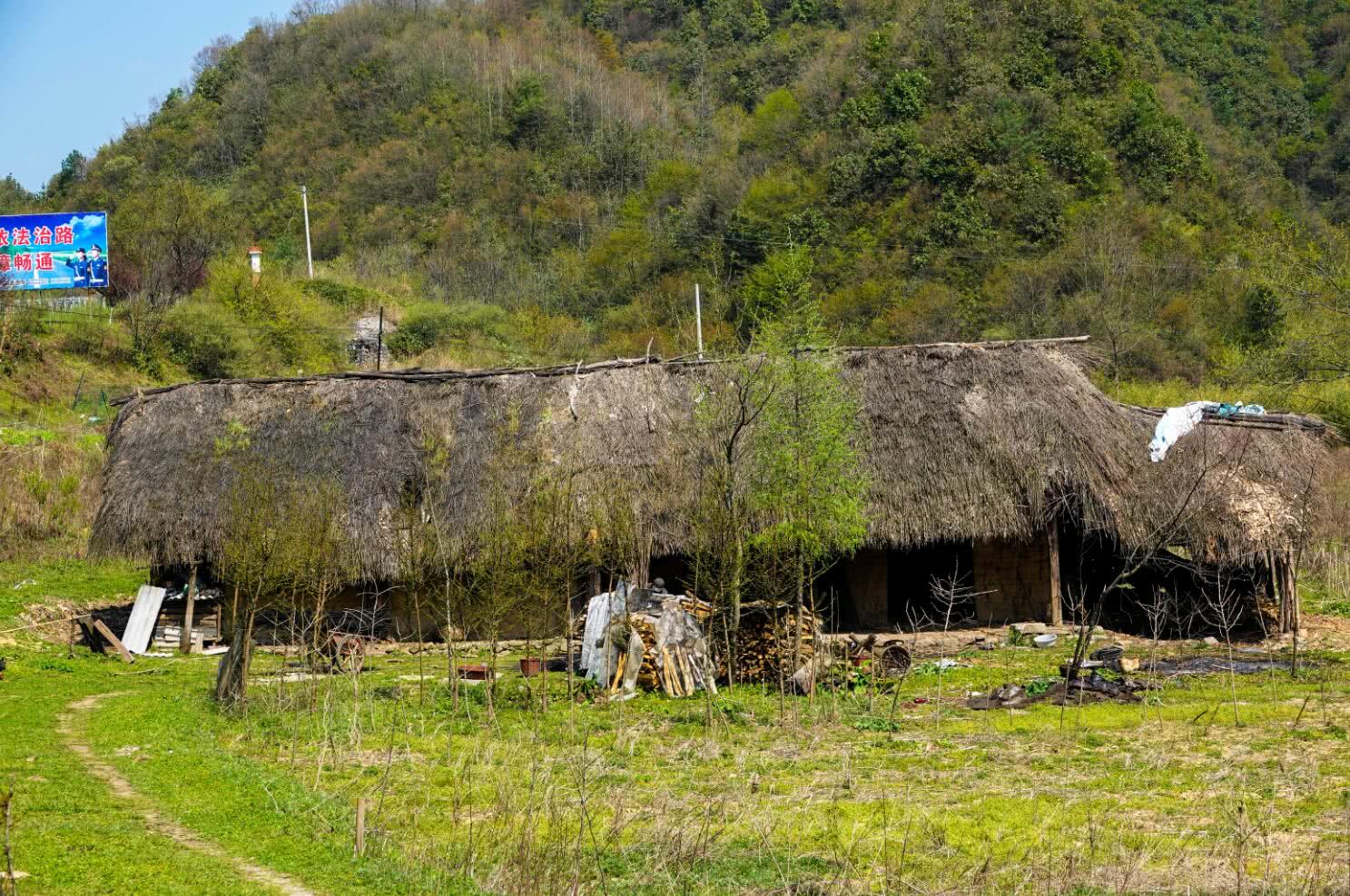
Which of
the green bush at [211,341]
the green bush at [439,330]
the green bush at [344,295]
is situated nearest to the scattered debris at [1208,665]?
the green bush at [211,341]

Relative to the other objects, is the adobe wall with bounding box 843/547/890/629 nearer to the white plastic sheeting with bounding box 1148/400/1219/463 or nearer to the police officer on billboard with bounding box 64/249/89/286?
the white plastic sheeting with bounding box 1148/400/1219/463

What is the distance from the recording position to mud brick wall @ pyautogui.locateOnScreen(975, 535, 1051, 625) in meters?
21.0

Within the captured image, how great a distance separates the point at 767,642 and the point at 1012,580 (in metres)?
5.97

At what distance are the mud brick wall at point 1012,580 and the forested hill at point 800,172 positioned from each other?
446 cm

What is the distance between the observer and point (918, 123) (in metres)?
41.8

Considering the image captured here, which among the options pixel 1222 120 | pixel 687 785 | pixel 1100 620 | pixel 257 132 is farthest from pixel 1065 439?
pixel 257 132

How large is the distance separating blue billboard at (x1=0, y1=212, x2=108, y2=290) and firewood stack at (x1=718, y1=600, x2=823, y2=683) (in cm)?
2622

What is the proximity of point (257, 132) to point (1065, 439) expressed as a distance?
168ft

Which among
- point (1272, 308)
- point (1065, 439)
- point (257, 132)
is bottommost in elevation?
point (1065, 439)

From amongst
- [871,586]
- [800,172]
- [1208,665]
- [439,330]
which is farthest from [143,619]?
[800,172]

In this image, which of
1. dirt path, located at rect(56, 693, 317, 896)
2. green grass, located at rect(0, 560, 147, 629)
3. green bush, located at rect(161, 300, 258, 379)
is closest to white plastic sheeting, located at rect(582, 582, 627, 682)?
dirt path, located at rect(56, 693, 317, 896)

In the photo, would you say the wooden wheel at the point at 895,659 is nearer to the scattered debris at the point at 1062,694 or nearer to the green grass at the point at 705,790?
the green grass at the point at 705,790

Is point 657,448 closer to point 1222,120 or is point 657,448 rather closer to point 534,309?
point 534,309

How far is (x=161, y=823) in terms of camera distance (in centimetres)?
969
